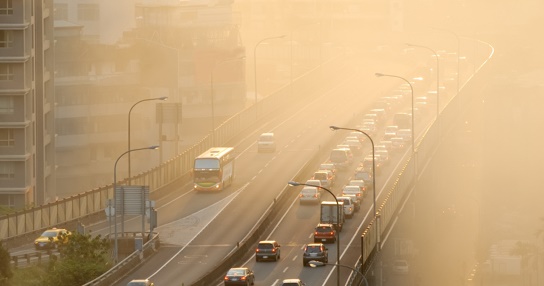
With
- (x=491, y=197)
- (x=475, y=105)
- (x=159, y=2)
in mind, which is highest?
(x=159, y=2)

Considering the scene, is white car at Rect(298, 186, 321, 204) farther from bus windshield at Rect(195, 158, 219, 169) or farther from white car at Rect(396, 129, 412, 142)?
white car at Rect(396, 129, 412, 142)

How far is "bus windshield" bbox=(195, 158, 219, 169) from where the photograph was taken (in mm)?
112438

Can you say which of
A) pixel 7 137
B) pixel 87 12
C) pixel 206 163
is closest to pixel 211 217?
pixel 206 163

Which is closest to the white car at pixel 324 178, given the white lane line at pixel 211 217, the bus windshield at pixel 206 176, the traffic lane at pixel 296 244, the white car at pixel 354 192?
the white car at pixel 354 192

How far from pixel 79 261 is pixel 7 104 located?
114 feet

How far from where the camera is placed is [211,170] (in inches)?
4473

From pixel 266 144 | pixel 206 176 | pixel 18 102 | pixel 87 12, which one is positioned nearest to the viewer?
pixel 206 176

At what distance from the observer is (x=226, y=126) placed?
139 m

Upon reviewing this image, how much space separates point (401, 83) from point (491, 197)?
21320 millimetres

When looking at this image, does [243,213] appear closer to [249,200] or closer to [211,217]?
[211,217]

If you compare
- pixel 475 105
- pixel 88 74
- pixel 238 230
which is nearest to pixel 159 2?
pixel 88 74

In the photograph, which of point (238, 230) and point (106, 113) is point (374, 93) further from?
point (238, 230)

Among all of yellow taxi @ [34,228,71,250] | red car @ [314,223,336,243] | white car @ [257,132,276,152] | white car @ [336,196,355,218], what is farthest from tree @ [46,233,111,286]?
white car @ [257,132,276,152]

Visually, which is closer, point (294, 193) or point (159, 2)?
point (294, 193)
